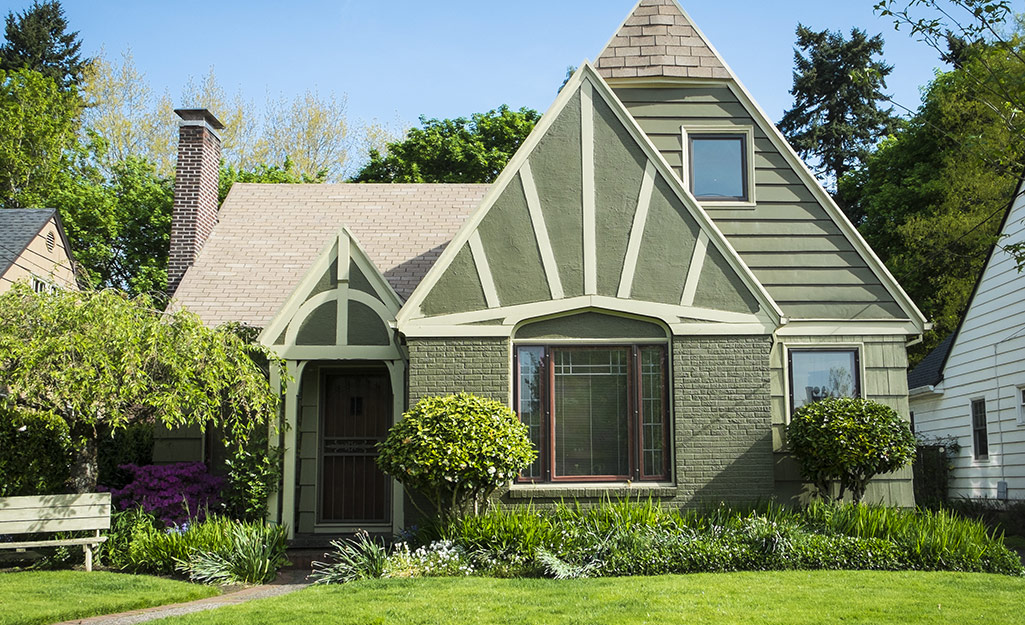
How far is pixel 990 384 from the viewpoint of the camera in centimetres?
1730

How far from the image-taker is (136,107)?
103ft

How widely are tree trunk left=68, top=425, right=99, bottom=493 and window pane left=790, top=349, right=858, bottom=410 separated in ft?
29.4

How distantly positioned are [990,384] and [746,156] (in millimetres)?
7887

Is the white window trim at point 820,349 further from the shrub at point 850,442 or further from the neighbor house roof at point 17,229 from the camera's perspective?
the neighbor house roof at point 17,229

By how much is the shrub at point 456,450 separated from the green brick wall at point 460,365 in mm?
590

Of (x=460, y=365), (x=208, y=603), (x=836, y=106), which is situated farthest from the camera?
(x=836, y=106)

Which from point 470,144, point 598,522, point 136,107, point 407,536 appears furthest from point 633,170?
point 136,107

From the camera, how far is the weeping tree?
33.0ft

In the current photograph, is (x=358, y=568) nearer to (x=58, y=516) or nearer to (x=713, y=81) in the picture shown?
(x=58, y=516)

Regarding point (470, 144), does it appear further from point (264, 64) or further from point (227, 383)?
point (227, 383)

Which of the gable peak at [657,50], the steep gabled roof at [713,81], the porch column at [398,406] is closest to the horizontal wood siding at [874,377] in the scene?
the steep gabled roof at [713,81]

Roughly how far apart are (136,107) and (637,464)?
26.1 metres

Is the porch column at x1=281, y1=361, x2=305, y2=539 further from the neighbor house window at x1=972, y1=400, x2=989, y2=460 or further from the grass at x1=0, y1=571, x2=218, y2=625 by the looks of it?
the neighbor house window at x1=972, y1=400, x2=989, y2=460

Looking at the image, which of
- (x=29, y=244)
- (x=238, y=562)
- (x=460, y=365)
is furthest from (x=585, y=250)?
(x=29, y=244)
